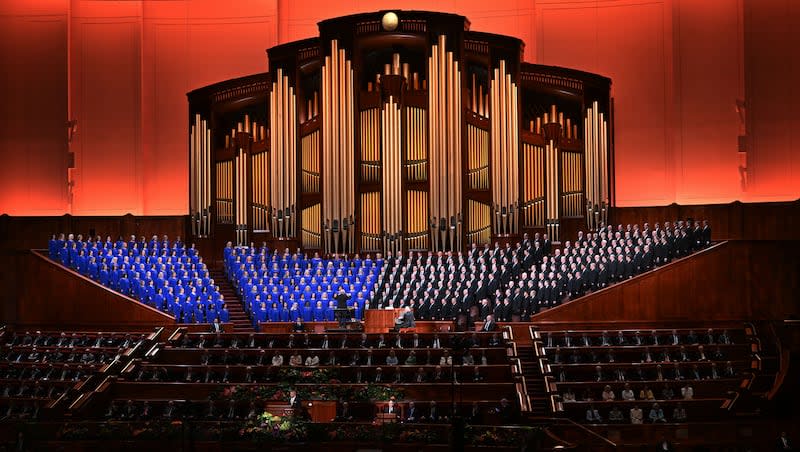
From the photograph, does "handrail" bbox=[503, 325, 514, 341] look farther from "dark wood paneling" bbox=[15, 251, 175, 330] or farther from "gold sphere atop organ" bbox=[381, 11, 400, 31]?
"gold sphere atop organ" bbox=[381, 11, 400, 31]

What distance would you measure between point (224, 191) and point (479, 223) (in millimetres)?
4793

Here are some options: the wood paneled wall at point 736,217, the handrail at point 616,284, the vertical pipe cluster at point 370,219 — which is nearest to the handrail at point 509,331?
the handrail at point 616,284

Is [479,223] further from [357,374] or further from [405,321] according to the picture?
[357,374]

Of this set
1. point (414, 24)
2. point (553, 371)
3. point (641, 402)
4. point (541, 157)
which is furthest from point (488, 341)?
point (414, 24)

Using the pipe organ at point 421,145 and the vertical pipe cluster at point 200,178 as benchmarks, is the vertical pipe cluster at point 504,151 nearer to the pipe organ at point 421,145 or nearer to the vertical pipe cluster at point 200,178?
the pipe organ at point 421,145

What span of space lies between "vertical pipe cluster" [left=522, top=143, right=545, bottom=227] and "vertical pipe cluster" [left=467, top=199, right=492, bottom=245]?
0.64m

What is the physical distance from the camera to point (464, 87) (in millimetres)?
18609

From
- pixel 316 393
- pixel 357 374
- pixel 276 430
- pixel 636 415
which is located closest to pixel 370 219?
pixel 357 374

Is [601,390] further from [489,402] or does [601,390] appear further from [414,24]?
[414,24]

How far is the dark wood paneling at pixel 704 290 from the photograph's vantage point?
50.4ft

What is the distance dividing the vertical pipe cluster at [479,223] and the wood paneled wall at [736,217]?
2262 mm

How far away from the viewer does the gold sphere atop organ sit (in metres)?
18.5

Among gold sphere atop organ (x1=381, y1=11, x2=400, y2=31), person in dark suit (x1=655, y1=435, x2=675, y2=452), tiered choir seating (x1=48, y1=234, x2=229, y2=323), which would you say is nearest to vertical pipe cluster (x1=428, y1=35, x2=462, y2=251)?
gold sphere atop organ (x1=381, y1=11, x2=400, y2=31)

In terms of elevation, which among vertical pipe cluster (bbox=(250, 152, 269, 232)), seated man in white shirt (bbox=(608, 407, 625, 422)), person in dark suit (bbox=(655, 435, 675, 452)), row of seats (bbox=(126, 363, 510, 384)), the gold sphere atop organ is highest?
the gold sphere atop organ
